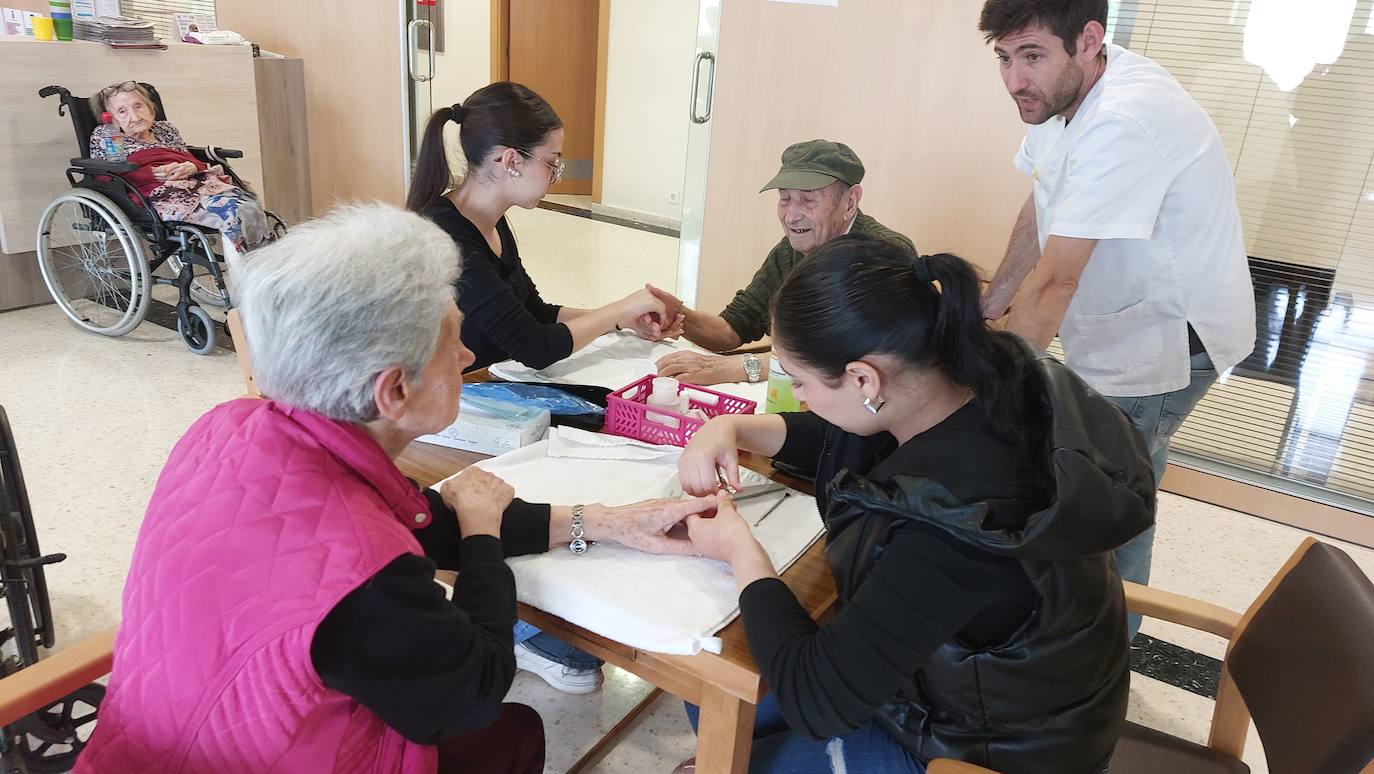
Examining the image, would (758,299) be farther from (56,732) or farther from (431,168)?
(56,732)

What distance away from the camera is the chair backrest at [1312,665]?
3.54 ft

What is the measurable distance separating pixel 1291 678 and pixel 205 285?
4754mm

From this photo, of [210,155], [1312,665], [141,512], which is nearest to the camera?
[1312,665]

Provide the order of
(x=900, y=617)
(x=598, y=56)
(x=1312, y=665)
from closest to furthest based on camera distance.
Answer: (x=900, y=617) → (x=1312, y=665) → (x=598, y=56)

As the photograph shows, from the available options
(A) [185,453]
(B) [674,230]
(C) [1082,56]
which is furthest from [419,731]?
(B) [674,230]

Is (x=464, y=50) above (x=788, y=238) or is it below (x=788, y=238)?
above

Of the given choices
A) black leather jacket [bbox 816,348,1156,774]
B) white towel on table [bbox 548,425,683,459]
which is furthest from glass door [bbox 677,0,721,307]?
black leather jacket [bbox 816,348,1156,774]

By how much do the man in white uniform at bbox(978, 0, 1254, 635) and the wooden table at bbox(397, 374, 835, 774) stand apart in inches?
43.5

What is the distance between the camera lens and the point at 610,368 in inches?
78.8

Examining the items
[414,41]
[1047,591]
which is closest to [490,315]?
[1047,591]

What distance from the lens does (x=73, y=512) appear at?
8.65ft

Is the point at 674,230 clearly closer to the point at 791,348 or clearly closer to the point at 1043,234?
the point at 1043,234

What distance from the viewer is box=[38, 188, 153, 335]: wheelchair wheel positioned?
378 centimetres

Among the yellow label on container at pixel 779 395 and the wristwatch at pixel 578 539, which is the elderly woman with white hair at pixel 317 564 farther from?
the yellow label on container at pixel 779 395
